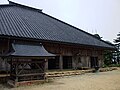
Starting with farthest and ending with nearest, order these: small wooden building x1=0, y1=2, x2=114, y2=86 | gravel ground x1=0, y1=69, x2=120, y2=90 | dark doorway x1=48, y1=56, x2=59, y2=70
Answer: dark doorway x1=48, y1=56, x2=59, y2=70
small wooden building x1=0, y1=2, x2=114, y2=86
gravel ground x1=0, y1=69, x2=120, y2=90

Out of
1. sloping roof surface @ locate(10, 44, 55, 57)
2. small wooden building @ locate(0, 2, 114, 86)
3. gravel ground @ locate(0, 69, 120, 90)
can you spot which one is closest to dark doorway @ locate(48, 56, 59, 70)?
small wooden building @ locate(0, 2, 114, 86)

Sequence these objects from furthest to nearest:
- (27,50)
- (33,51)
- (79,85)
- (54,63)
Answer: (54,63) < (33,51) < (27,50) < (79,85)

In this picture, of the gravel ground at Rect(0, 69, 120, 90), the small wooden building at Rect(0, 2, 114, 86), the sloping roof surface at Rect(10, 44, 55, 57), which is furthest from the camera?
the small wooden building at Rect(0, 2, 114, 86)

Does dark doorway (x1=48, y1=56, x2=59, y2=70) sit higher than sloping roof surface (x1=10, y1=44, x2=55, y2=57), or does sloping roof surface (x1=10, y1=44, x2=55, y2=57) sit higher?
sloping roof surface (x1=10, y1=44, x2=55, y2=57)

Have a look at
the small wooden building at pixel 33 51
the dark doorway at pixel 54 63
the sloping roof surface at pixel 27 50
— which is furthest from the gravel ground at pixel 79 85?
the dark doorway at pixel 54 63

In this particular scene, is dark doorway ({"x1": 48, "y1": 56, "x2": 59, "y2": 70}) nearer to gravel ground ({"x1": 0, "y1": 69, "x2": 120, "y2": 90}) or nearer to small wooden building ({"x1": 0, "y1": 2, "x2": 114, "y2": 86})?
small wooden building ({"x1": 0, "y1": 2, "x2": 114, "y2": 86})

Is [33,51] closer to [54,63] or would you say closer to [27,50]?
[27,50]

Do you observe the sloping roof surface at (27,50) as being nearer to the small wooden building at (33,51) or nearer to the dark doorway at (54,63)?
the small wooden building at (33,51)

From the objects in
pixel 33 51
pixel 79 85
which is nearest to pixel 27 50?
pixel 33 51

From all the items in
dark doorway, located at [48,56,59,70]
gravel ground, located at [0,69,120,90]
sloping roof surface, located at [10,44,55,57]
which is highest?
sloping roof surface, located at [10,44,55,57]

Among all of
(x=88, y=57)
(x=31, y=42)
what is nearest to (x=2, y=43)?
(x=31, y=42)

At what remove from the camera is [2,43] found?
12.6 metres

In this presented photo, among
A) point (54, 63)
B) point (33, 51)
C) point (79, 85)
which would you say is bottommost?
point (79, 85)

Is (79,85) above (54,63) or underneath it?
underneath
